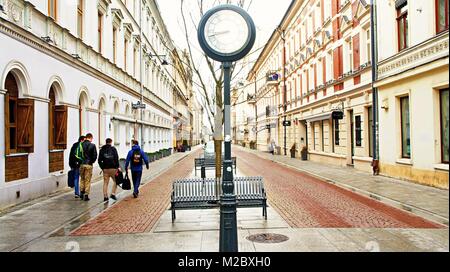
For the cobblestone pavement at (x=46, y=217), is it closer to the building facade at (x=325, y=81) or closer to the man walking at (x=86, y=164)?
the man walking at (x=86, y=164)

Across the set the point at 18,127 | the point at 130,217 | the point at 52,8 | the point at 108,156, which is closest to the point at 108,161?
the point at 108,156

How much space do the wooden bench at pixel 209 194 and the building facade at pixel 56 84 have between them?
13.3ft

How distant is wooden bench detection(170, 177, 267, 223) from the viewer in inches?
302

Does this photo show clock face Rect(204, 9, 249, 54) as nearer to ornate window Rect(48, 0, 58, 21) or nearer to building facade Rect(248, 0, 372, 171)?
building facade Rect(248, 0, 372, 171)

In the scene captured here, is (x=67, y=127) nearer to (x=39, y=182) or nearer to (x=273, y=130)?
(x=39, y=182)

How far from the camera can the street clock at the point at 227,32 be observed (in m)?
3.25

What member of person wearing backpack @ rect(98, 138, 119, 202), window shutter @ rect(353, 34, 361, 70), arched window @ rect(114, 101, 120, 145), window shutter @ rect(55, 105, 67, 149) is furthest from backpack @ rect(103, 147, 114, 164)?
window shutter @ rect(353, 34, 361, 70)

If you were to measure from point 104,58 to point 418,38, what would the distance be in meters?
16.9

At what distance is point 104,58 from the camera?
1712 centimetres

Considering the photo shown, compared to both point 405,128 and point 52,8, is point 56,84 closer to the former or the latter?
point 52,8

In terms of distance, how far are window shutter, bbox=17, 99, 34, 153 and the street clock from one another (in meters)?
8.02

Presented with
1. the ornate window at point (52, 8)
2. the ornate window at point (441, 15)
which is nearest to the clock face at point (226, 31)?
the ornate window at point (441, 15)
